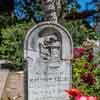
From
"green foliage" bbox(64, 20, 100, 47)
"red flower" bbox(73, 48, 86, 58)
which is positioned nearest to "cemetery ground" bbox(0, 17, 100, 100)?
"red flower" bbox(73, 48, 86, 58)

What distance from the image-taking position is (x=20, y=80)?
8.92 m

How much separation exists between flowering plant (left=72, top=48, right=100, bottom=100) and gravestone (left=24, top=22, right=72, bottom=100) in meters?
0.26

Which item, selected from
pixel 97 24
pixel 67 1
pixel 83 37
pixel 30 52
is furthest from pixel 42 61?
pixel 67 1

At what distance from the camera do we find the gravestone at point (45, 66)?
7902 millimetres

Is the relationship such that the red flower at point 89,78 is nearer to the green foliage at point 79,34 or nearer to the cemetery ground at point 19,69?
the cemetery ground at point 19,69

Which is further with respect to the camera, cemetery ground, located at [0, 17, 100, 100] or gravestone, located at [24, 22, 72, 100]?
gravestone, located at [24, 22, 72, 100]

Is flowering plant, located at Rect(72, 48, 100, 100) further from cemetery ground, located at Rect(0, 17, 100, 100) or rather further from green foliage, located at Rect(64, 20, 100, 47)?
green foliage, located at Rect(64, 20, 100, 47)

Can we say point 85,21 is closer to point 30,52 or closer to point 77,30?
point 77,30

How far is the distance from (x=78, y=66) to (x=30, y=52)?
98cm

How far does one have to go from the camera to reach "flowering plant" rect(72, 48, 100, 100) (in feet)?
24.4

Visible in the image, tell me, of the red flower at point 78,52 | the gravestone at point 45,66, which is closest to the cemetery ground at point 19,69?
the red flower at point 78,52

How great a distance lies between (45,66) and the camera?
26.0 feet

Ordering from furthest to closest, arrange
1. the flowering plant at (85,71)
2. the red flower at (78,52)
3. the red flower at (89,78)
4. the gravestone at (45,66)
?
1. the red flower at (78,52)
2. the gravestone at (45,66)
3. the flowering plant at (85,71)
4. the red flower at (89,78)

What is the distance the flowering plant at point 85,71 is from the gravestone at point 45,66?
259 mm
